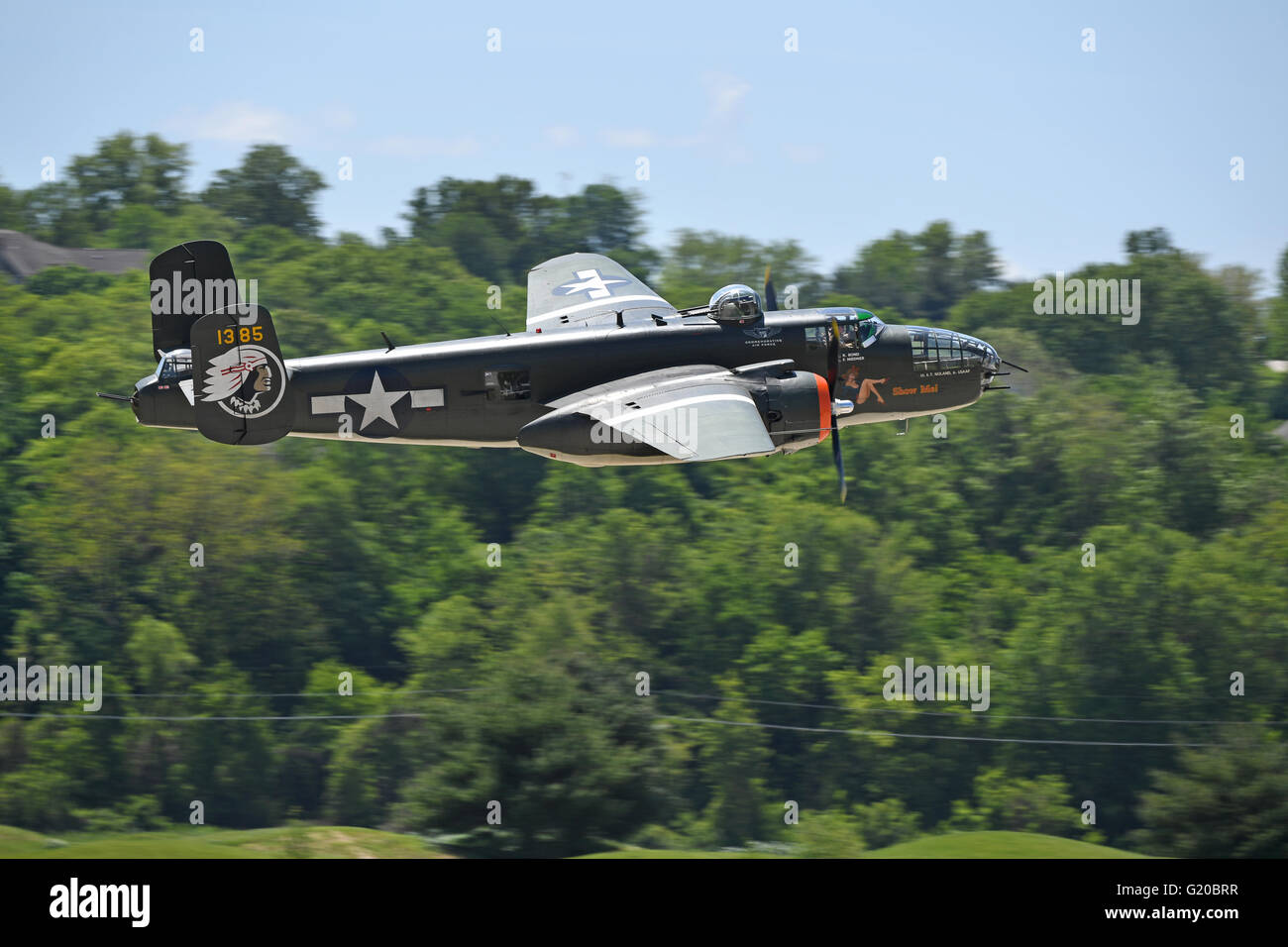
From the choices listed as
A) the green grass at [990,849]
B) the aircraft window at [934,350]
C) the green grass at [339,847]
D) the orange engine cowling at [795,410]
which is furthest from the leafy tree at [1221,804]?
the orange engine cowling at [795,410]

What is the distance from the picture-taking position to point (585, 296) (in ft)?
101

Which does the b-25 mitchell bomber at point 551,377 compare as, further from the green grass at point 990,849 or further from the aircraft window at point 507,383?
the green grass at point 990,849

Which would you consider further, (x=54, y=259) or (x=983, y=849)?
(x=54, y=259)

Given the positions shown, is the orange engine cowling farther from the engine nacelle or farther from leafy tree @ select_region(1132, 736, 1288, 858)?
leafy tree @ select_region(1132, 736, 1288, 858)

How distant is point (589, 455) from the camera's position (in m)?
24.5

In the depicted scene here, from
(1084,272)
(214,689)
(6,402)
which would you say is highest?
(1084,272)

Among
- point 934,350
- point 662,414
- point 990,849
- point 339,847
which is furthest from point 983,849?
point 339,847

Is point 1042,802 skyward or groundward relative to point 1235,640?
groundward

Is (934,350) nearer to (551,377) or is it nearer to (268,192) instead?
(551,377)

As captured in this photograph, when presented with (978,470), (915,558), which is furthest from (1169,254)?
(915,558)

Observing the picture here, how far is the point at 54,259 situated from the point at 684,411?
245 ft

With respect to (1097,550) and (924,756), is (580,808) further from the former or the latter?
(1097,550)

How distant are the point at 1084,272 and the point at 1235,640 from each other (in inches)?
1610

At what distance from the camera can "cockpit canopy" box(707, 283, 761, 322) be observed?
85.6 ft
